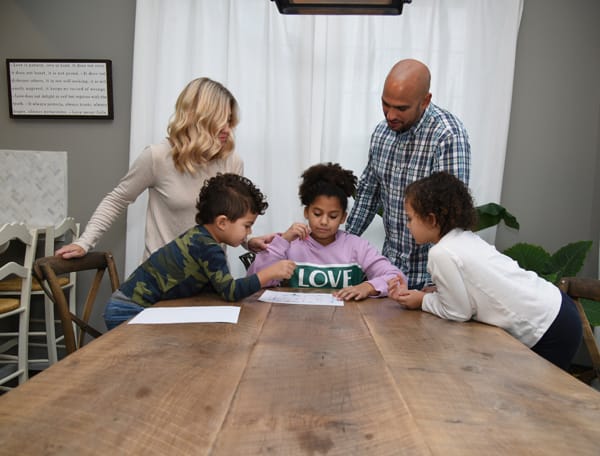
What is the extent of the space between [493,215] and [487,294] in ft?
4.26

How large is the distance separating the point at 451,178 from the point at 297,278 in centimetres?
71

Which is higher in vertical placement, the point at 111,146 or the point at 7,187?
the point at 111,146

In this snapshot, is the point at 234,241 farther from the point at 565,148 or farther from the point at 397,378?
the point at 565,148

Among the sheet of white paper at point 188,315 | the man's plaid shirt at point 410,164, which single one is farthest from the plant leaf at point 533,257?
the sheet of white paper at point 188,315

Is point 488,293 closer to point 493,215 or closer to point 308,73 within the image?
point 493,215

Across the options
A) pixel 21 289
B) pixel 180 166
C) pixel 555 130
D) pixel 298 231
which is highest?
pixel 555 130

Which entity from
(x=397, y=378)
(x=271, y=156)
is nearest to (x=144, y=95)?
(x=271, y=156)

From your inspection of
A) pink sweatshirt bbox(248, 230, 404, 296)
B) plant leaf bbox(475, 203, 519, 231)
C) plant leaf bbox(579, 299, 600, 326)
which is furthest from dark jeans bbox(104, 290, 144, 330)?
plant leaf bbox(579, 299, 600, 326)

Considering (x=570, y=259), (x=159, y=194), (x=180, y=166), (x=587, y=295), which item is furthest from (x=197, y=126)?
(x=570, y=259)

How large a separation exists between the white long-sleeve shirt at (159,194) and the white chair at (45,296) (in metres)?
0.91

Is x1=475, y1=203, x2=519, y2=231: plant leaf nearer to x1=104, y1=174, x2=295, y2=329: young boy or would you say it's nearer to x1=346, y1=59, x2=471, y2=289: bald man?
x1=346, y1=59, x2=471, y2=289: bald man

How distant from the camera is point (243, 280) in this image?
153 cm

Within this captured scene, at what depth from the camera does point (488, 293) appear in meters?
1.32

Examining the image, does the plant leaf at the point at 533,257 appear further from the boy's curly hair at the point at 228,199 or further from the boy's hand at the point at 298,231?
the boy's curly hair at the point at 228,199
